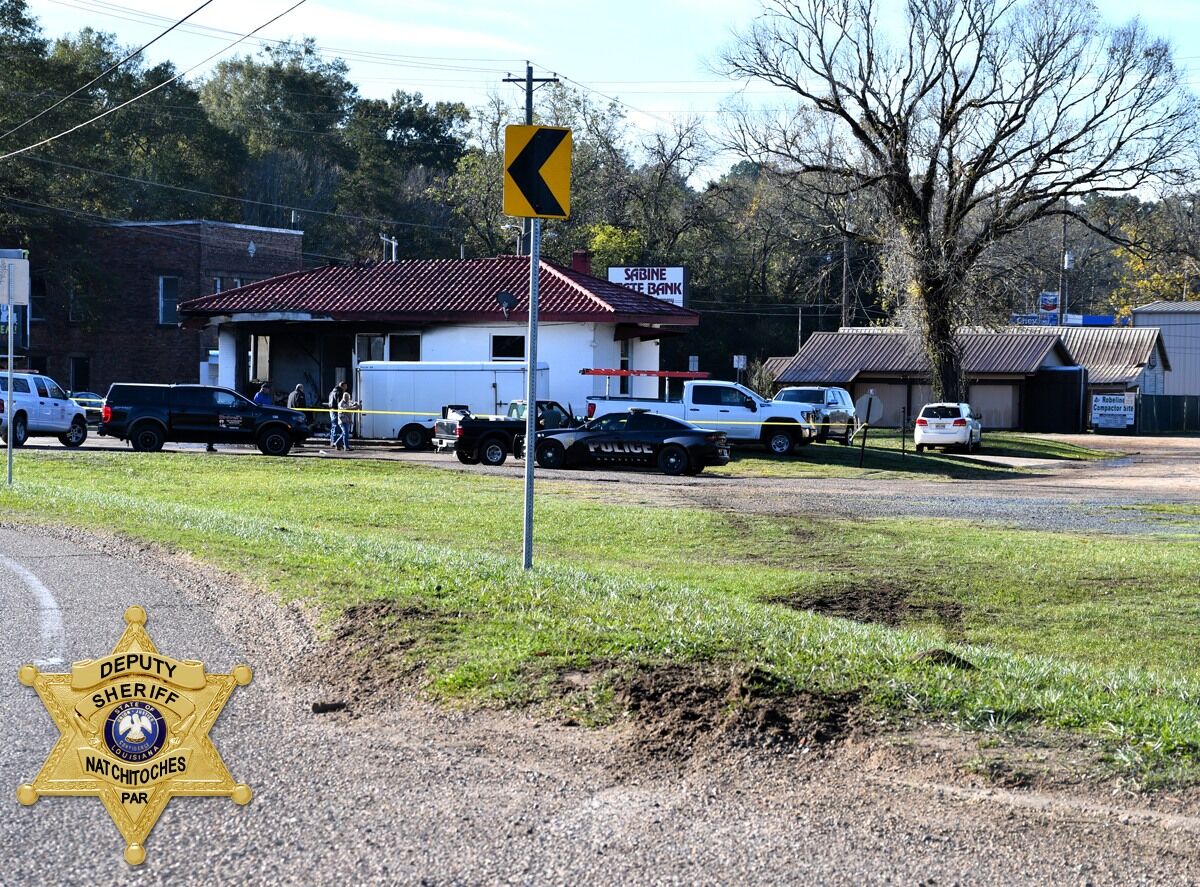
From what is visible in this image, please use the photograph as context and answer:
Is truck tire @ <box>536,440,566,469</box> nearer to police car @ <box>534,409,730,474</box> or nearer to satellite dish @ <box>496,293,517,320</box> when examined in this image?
police car @ <box>534,409,730,474</box>

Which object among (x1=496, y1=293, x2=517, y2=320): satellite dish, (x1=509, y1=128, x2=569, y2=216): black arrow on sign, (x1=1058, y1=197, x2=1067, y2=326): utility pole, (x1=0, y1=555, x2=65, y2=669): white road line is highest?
(x1=1058, y1=197, x2=1067, y2=326): utility pole

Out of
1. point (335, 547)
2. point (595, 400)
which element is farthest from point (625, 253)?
point (335, 547)

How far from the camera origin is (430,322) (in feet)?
139

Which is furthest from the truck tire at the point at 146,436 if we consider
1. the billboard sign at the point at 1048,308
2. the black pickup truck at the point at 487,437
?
the billboard sign at the point at 1048,308

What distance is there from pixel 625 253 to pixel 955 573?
58.3m

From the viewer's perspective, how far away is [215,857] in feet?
16.3

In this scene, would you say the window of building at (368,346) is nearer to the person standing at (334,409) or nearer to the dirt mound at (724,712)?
the person standing at (334,409)

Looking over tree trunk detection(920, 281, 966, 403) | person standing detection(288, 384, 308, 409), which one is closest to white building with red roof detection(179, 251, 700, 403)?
person standing detection(288, 384, 308, 409)

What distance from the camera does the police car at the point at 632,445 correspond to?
102 feet

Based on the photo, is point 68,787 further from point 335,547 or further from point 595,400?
point 595,400

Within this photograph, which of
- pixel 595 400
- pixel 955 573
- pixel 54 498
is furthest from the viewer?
pixel 595 400

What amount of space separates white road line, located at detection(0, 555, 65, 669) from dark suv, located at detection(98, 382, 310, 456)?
71.2 ft

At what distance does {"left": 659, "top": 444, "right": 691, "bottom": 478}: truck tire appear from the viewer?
102 feet

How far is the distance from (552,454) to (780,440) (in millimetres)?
8509
